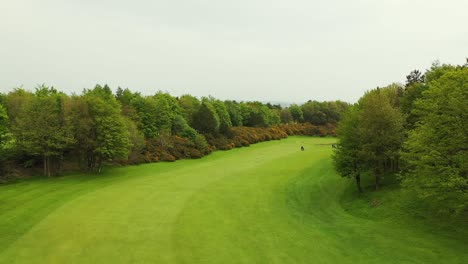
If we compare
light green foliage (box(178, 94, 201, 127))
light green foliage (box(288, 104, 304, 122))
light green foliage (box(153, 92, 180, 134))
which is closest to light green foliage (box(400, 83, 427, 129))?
light green foliage (box(153, 92, 180, 134))

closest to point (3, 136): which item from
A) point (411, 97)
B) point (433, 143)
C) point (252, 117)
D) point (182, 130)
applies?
point (182, 130)

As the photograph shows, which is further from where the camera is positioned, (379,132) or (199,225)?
(379,132)

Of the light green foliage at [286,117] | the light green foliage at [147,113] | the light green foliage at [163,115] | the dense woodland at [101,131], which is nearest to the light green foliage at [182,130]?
the dense woodland at [101,131]

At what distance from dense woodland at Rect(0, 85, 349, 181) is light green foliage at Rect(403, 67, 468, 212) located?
34574mm

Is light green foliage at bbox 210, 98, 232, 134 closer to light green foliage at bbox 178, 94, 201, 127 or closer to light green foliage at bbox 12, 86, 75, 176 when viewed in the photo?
light green foliage at bbox 178, 94, 201, 127

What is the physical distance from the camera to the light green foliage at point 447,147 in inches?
777

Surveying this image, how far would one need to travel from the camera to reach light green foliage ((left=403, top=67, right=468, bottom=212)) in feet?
64.7

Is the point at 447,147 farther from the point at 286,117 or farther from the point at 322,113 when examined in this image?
the point at 286,117

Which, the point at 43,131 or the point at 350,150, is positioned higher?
the point at 43,131

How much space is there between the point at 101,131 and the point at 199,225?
25.0 metres

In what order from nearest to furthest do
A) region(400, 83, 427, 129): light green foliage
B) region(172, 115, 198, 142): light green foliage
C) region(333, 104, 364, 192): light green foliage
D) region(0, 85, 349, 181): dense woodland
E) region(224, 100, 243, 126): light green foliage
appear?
region(333, 104, 364, 192): light green foliage < region(400, 83, 427, 129): light green foliage < region(0, 85, 349, 181): dense woodland < region(172, 115, 198, 142): light green foliage < region(224, 100, 243, 126): light green foliage

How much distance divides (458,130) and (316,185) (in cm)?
1844

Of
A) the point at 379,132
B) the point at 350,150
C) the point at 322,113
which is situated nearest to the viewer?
the point at 379,132

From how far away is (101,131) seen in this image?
138 feet
